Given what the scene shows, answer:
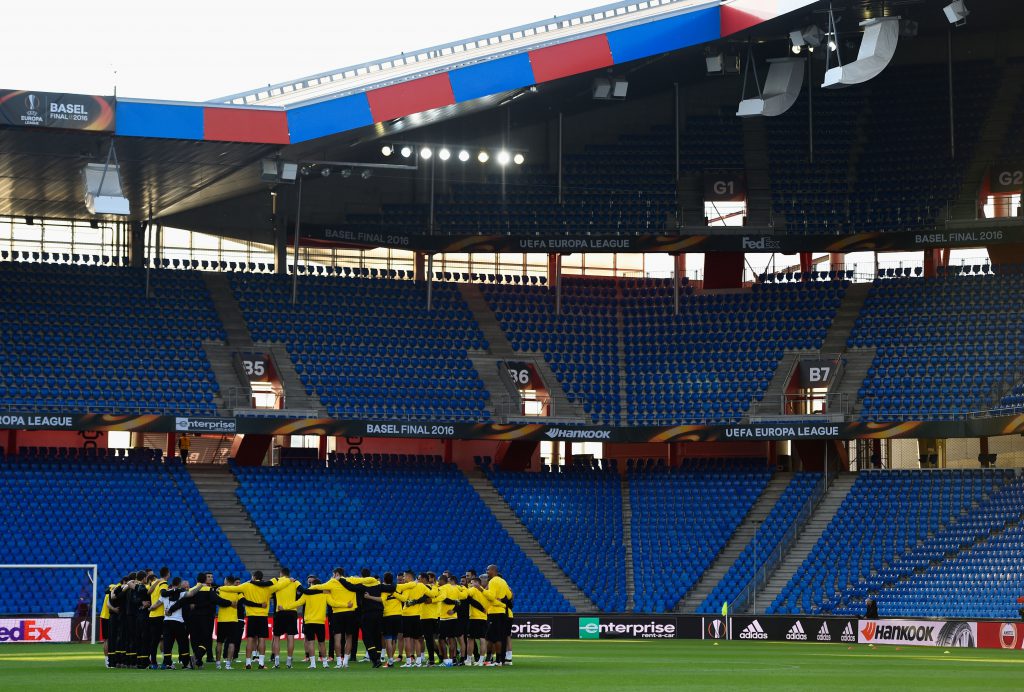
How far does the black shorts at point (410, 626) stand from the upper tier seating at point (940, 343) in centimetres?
2542

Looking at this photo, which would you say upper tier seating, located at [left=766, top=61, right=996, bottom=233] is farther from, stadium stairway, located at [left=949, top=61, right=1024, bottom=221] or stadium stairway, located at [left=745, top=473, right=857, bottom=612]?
stadium stairway, located at [left=745, top=473, right=857, bottom=612]

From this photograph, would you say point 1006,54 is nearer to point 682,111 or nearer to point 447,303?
point 682,111

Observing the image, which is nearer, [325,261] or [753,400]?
[753,400]

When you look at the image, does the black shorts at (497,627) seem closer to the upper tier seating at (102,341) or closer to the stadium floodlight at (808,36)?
the upper tier seating at (102,341)

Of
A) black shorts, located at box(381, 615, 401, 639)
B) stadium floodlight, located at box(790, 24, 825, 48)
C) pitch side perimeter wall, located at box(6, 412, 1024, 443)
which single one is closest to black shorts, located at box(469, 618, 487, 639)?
black shorts, located at box(381, 615, 401, 639)

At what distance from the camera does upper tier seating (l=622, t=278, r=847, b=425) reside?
51531 millimetres

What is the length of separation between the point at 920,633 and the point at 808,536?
821cm

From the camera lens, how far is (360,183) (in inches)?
2130

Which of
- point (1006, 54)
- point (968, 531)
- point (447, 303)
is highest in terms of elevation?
point (1006, 54)

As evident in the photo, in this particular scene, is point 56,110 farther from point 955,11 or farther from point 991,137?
point 991,137

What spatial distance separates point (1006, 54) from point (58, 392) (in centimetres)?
3622

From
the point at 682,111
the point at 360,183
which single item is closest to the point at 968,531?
the point at 682,111

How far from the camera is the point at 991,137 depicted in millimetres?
52688

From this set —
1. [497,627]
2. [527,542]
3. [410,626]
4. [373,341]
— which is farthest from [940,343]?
[410,626]
